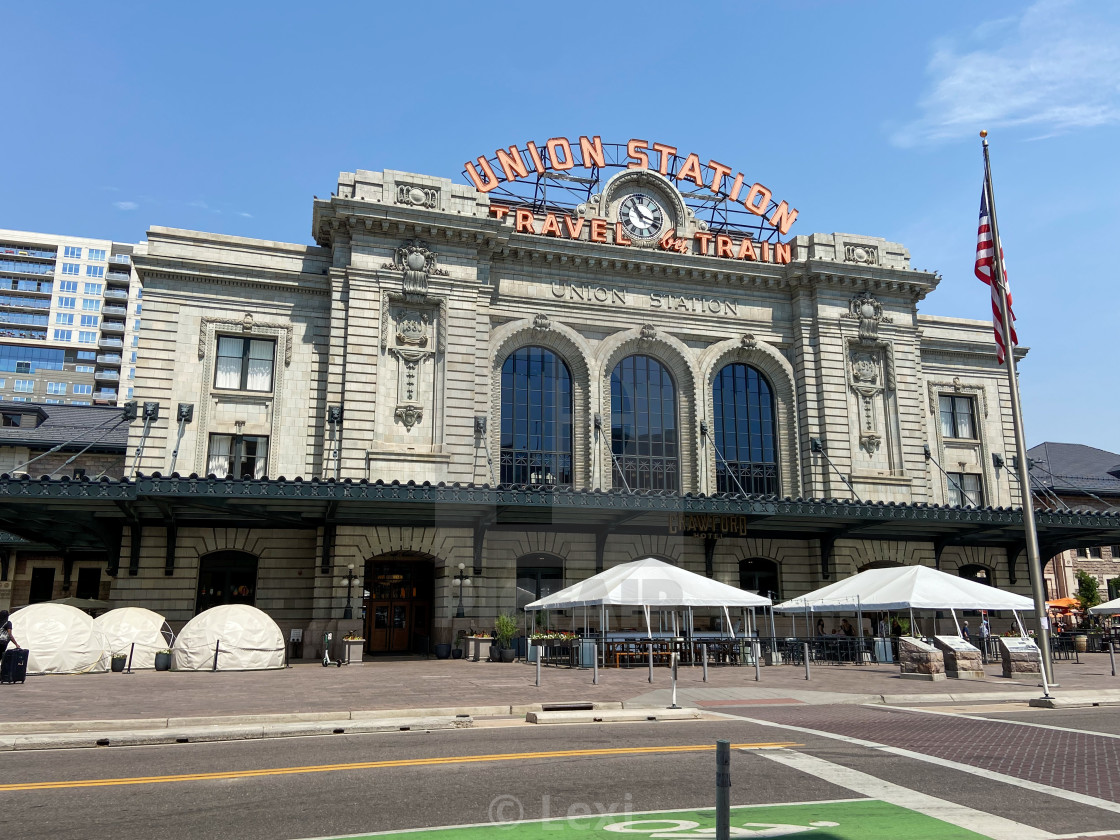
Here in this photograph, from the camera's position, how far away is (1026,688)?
841 inches

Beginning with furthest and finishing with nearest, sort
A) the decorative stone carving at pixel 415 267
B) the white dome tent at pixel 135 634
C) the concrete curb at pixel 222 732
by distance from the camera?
the decorative stone carving at pixel 415 267 → the white dome tent at pixel 135 634 → the concrete curb at pixel 222 732

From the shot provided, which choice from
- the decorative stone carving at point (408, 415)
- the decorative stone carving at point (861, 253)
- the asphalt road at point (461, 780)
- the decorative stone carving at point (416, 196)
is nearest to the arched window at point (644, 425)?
the decorative stone carving at point (408, 415)

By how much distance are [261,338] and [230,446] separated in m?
4.77

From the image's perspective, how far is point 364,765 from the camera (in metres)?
10.5

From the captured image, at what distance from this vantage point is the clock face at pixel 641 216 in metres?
41.9

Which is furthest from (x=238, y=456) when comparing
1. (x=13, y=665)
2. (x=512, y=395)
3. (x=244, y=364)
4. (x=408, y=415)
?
(x=13, y=665)

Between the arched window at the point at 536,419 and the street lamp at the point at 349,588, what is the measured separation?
7.85 m

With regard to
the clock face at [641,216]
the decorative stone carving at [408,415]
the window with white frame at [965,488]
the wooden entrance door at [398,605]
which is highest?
the clock face at [641,216]

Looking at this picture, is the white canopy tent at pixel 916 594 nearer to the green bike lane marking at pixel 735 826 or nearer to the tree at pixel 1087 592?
the green bike lane marking at pixel 735 826

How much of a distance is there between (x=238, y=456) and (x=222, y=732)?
23662mm

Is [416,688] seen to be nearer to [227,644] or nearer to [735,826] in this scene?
[227,644]

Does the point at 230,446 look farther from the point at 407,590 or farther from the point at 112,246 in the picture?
the point at 112,246

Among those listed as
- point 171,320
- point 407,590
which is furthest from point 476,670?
point 171,320

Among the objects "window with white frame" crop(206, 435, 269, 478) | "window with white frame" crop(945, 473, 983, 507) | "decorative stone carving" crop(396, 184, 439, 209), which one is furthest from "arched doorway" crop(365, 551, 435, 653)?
"window with white frame" crop(945, 473, 983, 507)
